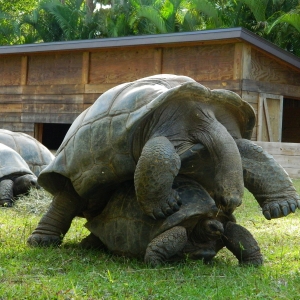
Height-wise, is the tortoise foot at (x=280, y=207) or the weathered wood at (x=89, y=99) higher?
the tortoise foot at (x=280, y=207)

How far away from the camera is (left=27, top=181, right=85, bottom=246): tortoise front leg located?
5.03 m

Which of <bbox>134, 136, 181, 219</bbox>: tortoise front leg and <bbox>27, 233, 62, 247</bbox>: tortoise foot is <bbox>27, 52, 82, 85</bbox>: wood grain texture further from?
<bbox>134, 136, 181, 219</bbox>: tortoise front leg

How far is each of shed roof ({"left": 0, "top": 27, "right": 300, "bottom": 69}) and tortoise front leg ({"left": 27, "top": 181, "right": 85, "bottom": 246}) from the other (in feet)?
27.0

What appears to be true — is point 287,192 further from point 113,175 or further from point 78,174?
point 78,174

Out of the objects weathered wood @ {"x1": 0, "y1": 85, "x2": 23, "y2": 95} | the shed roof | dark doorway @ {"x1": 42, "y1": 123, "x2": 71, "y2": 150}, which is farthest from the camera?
dark doorway @ {"x1": 42, "y1": 123, "x2": 71, "y2": 150}

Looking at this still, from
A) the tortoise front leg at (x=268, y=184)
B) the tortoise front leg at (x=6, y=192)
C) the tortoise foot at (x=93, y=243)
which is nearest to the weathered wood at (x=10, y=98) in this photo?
the tortoise front leg at (x=6, y=192)

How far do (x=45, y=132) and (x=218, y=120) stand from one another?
1583 centimetres

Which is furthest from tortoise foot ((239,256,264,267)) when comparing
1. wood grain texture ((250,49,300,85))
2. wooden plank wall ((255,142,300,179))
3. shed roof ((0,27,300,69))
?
wood grain texture ((250,49,300,85))

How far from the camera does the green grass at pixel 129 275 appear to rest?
3318 millimetres

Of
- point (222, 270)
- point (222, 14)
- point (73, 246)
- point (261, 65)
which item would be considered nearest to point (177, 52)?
point (261, 65)

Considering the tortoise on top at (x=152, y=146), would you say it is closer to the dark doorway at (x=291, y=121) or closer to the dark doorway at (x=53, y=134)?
the dark doorway at (x=53, y=134)

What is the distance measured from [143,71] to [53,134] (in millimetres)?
6494

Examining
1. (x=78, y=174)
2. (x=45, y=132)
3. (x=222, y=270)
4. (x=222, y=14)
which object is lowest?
(x=45, y=132)

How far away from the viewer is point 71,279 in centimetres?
361
